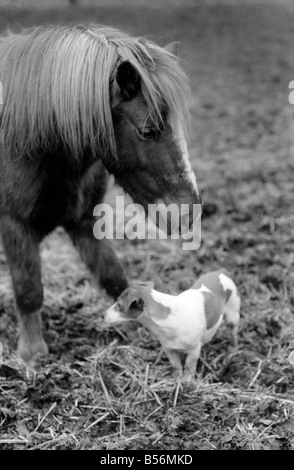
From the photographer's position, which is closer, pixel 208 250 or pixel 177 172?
pixel 177 172

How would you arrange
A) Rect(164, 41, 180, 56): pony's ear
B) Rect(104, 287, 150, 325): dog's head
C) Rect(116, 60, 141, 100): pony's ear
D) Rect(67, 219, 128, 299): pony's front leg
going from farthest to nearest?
Rect(67, 219, 128, 299): pony's front leg, Rect(164, 41, 180, 56): pony's ear, Rect(104, 287, 150, 325): dog's head, Rect(116, 60, 141, 100): pony's ear

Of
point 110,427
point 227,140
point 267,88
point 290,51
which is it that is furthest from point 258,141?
point 110,427

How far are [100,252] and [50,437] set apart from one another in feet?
3.89

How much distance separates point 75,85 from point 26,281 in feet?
3.61

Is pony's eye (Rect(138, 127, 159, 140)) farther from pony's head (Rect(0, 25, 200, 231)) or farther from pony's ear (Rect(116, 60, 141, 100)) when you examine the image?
pony's ear (Rect(116, 60, 141, 100))

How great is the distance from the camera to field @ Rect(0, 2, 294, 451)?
10.2 ft

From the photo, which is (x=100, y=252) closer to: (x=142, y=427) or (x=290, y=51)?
(x=142, y=427)

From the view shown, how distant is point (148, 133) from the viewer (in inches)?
122

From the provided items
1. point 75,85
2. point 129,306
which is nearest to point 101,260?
point 129,306

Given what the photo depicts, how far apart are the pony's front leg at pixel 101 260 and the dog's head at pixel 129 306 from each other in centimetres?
59

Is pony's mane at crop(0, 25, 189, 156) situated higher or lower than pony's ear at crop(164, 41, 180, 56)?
lower

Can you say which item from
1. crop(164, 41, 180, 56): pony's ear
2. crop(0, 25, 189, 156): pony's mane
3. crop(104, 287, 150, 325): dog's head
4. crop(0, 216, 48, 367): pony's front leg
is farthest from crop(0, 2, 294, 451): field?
crop(0, 25, 189, 156): pony's mane

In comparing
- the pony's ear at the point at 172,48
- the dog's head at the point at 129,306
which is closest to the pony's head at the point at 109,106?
the pony's ear at the point at 172,48
